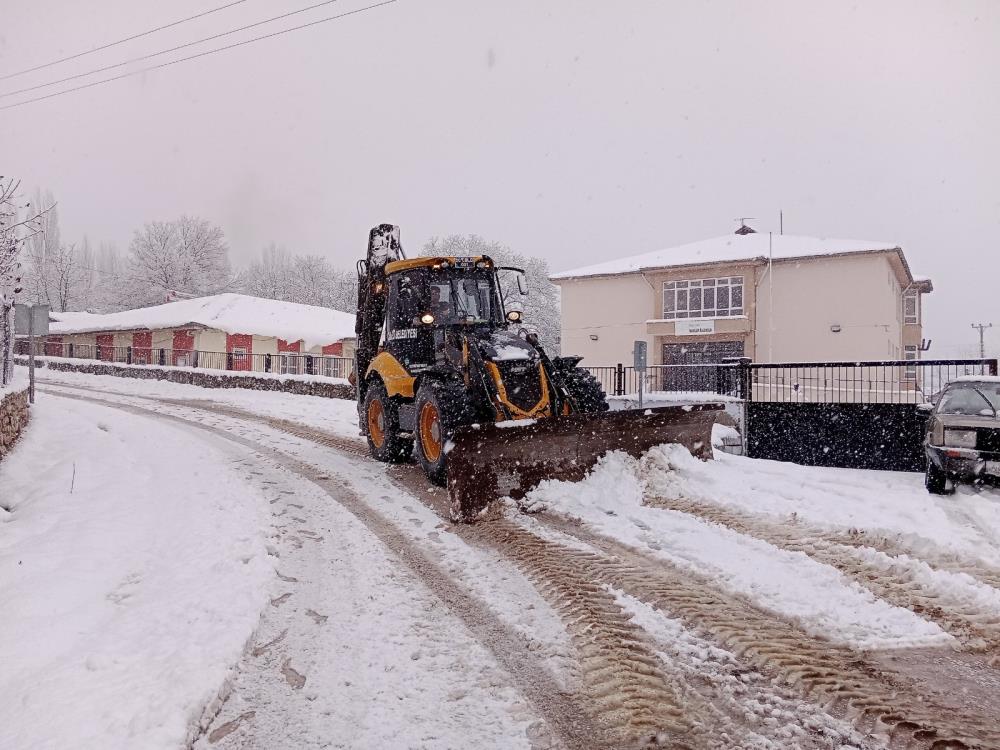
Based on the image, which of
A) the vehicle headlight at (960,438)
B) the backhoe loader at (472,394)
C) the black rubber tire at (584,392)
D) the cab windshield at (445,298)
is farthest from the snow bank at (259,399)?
the vehicle headlight at (960,438)

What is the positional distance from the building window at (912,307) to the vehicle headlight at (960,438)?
32.2 m

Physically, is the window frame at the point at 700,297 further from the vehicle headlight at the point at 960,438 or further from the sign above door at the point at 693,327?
the vehicle headlight at the point at 960,438

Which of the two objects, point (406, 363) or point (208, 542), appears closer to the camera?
point (208, 542)

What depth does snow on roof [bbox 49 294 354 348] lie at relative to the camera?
104ft

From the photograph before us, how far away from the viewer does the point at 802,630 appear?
134 inches

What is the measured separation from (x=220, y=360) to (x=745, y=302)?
23.7m

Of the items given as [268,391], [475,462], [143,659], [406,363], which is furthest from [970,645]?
[268,391]

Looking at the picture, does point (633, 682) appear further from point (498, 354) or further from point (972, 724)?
point (498, 354)

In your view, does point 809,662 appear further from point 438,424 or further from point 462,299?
point 462,299

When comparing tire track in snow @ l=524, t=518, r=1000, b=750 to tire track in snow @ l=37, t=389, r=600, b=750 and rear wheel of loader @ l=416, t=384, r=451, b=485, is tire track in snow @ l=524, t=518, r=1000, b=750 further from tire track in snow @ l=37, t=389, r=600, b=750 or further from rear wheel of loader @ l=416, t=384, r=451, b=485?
rear wheel of loader @ l=416, t=384, r=451, b=485

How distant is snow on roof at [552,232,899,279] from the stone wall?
23951mm

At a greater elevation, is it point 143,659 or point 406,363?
point 406,363

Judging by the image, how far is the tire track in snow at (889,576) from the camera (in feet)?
11.4

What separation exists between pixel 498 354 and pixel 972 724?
5.11 meters
